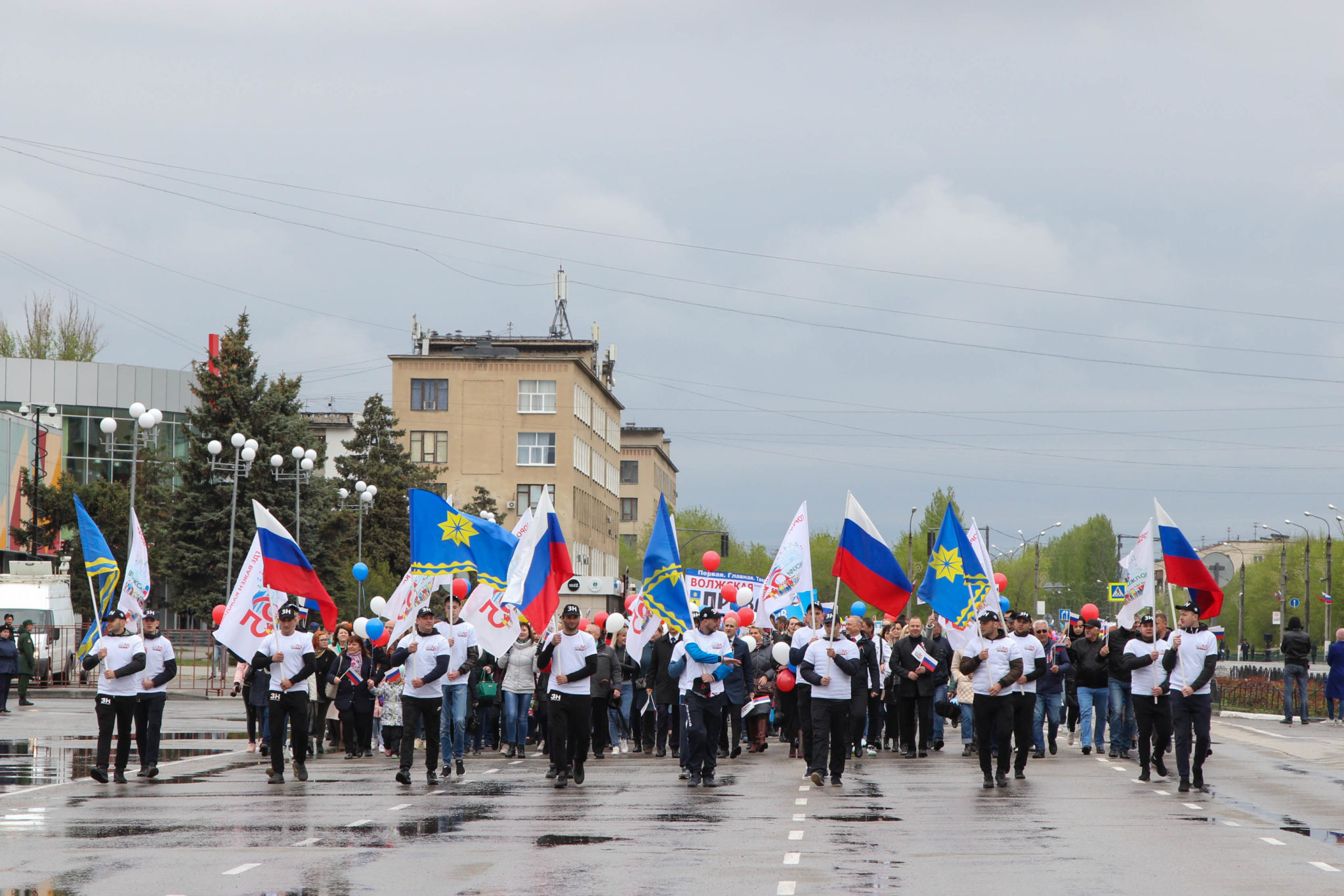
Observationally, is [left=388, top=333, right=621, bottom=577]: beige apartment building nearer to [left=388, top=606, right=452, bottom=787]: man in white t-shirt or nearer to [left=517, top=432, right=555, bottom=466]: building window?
A: [left=517, top=432, right=555, bottom=466]: building window

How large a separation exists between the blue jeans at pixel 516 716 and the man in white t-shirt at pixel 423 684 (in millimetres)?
4337

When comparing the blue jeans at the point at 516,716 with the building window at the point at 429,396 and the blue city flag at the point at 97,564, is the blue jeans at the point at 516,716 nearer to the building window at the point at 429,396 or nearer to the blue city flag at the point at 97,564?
the blue city flag at the point at 97,564

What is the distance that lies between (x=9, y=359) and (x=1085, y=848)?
79.6 meters

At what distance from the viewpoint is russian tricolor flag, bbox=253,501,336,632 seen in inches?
771

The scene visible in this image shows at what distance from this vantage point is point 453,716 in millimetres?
18594

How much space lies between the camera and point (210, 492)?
2258 inches

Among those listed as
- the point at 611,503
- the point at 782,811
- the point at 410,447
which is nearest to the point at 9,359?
the point at 410,447

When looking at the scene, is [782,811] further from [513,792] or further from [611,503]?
[611,503]

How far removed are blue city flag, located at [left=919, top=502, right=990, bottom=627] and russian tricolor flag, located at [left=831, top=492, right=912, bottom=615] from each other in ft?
3.79

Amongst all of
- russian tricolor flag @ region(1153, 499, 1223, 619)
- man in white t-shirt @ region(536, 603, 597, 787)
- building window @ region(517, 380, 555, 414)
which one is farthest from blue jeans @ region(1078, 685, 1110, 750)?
building window @ region(517, 380, 555, 414)

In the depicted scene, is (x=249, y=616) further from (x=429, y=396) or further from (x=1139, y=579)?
(x=429, y=396)

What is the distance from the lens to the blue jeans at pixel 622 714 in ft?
76.4

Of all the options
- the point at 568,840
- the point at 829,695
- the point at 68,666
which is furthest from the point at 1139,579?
the point at 68,666

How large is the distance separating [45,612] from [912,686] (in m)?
26.2
